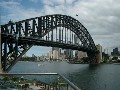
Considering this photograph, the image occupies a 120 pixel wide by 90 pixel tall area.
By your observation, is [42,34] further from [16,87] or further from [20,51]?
[16,87]

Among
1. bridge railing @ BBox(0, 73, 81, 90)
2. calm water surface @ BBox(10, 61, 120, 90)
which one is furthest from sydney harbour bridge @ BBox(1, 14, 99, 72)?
bridge railing @ BBox(0, 73, 81, 90)

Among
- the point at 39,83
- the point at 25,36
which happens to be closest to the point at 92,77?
the point at 25,36

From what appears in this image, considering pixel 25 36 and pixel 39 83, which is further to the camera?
pixel 25 36

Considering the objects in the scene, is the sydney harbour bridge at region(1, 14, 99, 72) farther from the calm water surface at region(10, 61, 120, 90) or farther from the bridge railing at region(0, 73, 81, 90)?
the bridge railing at region(0, 73, 81, 90)

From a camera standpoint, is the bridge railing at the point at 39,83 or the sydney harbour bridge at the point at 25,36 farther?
the sydney harbour bridge at the point at 25,36

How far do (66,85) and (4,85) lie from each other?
4.61 ft

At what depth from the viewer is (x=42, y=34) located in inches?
2392

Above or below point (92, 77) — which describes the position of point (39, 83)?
above

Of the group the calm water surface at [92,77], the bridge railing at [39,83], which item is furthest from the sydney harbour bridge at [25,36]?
the bridge railing at [39,83]

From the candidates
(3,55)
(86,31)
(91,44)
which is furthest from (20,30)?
(91,44)

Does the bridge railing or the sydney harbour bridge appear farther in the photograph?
the sydney harbour bridge

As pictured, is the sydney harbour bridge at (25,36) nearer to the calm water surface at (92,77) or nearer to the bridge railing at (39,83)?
the calm water surface at (92,77)

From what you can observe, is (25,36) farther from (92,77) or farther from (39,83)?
(39,83)

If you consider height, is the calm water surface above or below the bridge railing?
below
